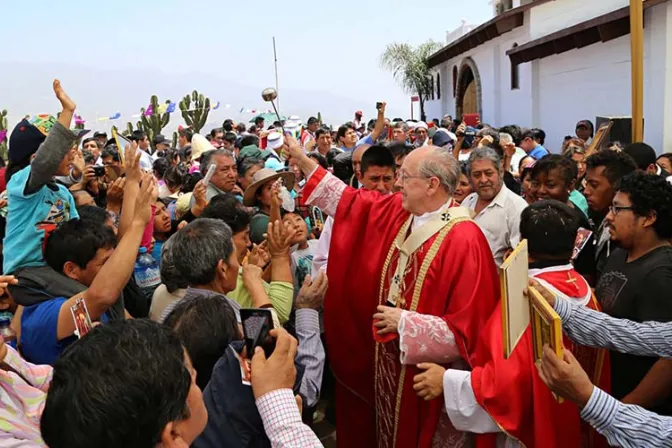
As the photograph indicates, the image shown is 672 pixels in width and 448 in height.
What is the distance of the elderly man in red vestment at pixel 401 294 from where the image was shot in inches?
119

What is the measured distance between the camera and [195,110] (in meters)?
23.9

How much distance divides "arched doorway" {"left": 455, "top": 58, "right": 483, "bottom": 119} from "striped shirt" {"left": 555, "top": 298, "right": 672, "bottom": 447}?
77.2 ft

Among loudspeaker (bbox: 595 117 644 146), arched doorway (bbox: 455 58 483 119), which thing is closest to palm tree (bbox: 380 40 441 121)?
arched doorway (bbox: 455 58 483 119)

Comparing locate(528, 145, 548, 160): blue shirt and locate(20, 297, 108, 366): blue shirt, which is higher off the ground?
locate(528, 145, 548, 160): blue shirt

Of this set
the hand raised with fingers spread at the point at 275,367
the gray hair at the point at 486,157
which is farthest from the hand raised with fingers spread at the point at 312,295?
the gray hair at the point at 486,157

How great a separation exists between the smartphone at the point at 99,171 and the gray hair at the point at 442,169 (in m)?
3.63

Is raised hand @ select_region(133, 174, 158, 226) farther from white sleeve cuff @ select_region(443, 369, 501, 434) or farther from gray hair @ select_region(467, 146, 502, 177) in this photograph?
gray hair @ select_region(467, 146, 502, 177)

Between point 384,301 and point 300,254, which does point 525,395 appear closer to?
point 384,301

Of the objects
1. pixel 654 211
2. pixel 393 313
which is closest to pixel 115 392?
pixel 393 313

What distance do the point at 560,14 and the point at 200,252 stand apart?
1698cm

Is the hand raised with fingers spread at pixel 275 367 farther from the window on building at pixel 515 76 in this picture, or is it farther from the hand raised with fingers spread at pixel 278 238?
the window on building at pixel 515 76

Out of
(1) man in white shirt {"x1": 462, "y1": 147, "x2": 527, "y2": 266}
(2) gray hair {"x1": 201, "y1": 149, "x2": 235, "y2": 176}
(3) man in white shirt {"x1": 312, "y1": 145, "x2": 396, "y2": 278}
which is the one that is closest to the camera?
(1) man in white shirt {"x1": 462, "y1": 147, "x2": 527, "y2": 266}

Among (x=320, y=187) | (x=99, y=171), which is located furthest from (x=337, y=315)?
(x=99, y=171)

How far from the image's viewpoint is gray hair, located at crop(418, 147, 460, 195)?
325cm
